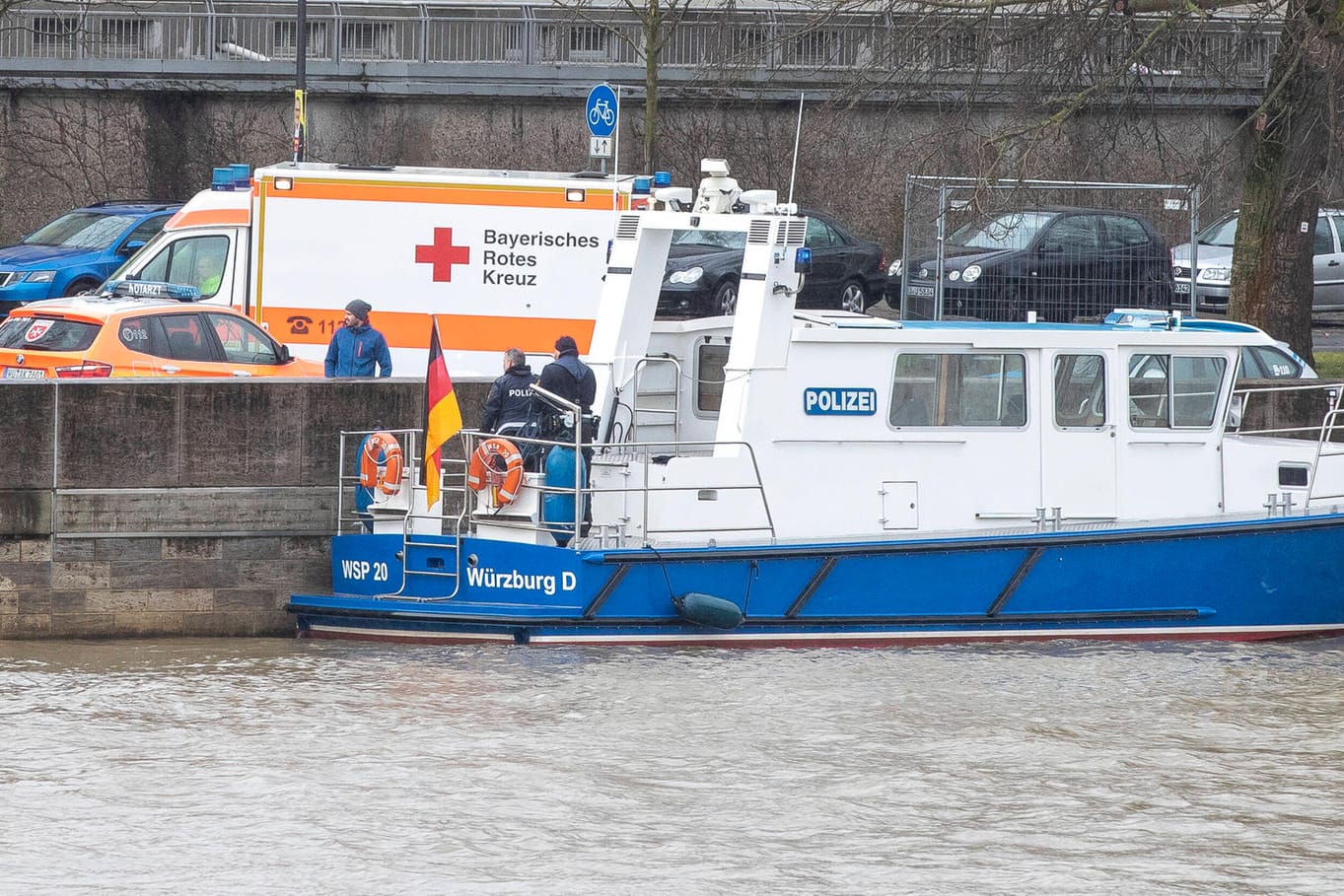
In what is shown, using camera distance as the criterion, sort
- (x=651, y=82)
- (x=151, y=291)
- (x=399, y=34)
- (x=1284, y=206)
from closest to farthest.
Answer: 1. (x=151, y=291)
2. (x=1284, y=206)
3. (x=651, y=82)
4. (x=399, y=34)

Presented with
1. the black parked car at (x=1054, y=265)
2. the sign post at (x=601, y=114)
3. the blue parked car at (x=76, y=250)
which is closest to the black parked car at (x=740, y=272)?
the sign post at (x=601, y=114)

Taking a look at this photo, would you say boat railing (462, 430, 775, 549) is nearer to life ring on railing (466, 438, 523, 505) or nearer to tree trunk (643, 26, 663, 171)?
life ring on railing (466, 438, 523, 505)

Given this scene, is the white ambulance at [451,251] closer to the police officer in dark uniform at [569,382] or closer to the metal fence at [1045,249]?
the metal fence at [1045,249]

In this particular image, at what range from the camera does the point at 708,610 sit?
13.5m

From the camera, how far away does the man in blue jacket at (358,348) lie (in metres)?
16.6

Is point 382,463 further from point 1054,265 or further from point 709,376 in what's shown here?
point 1054,265

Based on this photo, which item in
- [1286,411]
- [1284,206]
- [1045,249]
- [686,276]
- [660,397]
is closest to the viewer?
[660,397]

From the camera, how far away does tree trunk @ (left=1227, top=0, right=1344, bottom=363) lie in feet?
65.3

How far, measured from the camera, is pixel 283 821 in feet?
32.7

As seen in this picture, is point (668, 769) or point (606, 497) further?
point (606, 497)

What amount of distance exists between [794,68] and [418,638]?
61.7ft

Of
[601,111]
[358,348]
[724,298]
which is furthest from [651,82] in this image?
[358,348]

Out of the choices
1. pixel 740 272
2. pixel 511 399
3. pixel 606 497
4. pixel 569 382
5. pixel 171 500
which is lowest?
pixel 171 500

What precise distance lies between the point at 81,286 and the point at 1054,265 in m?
11.6
